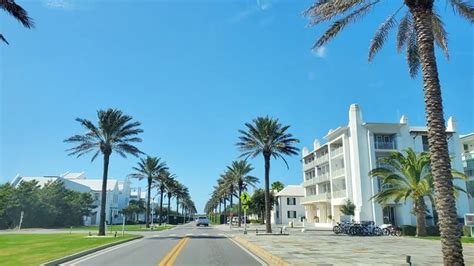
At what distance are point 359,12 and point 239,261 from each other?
1019 centimetres

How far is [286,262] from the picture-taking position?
591 inches

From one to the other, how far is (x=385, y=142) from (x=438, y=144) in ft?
165

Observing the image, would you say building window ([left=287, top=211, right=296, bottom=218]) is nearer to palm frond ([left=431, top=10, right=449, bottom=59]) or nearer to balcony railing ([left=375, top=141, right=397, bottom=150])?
balcony railing ([left=375, top=141, right=397, bottom=150])

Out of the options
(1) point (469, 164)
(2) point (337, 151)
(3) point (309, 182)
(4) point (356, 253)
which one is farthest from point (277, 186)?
(4) point (356, 253)

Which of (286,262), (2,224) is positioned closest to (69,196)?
(2,224)

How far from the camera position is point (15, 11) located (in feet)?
47.5

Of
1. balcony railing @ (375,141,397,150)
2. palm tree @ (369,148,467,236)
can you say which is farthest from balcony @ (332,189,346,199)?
palm tree @ (369,148,467,236)

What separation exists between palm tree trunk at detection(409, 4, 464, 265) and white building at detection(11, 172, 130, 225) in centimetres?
7099

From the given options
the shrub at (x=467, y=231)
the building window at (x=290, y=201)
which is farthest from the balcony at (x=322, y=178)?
the shrub at (x=467, y=231)

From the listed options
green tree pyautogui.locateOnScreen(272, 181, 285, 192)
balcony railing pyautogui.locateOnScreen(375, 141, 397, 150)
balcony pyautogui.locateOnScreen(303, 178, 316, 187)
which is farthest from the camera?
green tree pyautogui.locateOnScreen(272, 181, 285, 192)

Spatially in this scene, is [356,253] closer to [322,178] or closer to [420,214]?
[420,214]

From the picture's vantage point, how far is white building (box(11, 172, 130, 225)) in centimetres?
9006

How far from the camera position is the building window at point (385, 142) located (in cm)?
5841

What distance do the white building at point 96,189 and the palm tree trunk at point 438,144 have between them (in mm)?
70992
